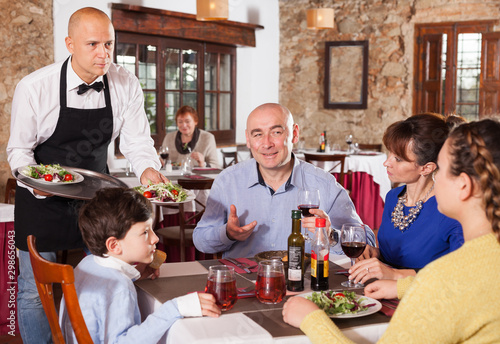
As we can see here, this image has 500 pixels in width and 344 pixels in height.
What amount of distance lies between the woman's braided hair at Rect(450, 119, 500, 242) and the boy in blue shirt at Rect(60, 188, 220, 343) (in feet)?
2.50

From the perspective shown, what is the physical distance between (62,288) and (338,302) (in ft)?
2.49

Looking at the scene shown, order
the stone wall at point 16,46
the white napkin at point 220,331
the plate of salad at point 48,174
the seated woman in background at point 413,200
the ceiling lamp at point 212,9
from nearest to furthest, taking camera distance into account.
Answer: the white napkin at point 220,331
the seated woman in background at point 413,200
the plate of salad at point 48,174
the stone wall at point 16,46
the ceiling lamp at point 212,9

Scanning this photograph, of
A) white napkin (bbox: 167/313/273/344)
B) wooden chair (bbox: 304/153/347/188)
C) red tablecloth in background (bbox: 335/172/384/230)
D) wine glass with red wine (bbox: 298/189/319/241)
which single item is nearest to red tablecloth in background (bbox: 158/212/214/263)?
wine glass with red wine (bbox: 298/189/319/241)

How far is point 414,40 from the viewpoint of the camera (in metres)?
8.87

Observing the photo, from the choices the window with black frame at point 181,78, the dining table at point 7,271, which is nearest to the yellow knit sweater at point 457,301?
the dining table at point 7,271

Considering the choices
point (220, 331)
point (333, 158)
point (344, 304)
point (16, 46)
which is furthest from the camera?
point (333, 158)

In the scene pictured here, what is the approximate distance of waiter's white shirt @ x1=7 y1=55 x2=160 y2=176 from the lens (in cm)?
270

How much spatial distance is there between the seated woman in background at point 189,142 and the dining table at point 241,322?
3.92 meters

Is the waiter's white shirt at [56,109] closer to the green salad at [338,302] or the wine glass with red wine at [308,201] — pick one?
the wine glass with red wine at [308,201]

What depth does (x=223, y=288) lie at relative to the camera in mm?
1677

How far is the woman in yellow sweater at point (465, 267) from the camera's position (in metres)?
1.23

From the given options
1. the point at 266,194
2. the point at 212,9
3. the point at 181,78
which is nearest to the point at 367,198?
the point at 212,9

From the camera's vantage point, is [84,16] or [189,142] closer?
[84,16]

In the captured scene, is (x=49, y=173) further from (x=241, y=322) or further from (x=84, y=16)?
(x=241, y=322)
